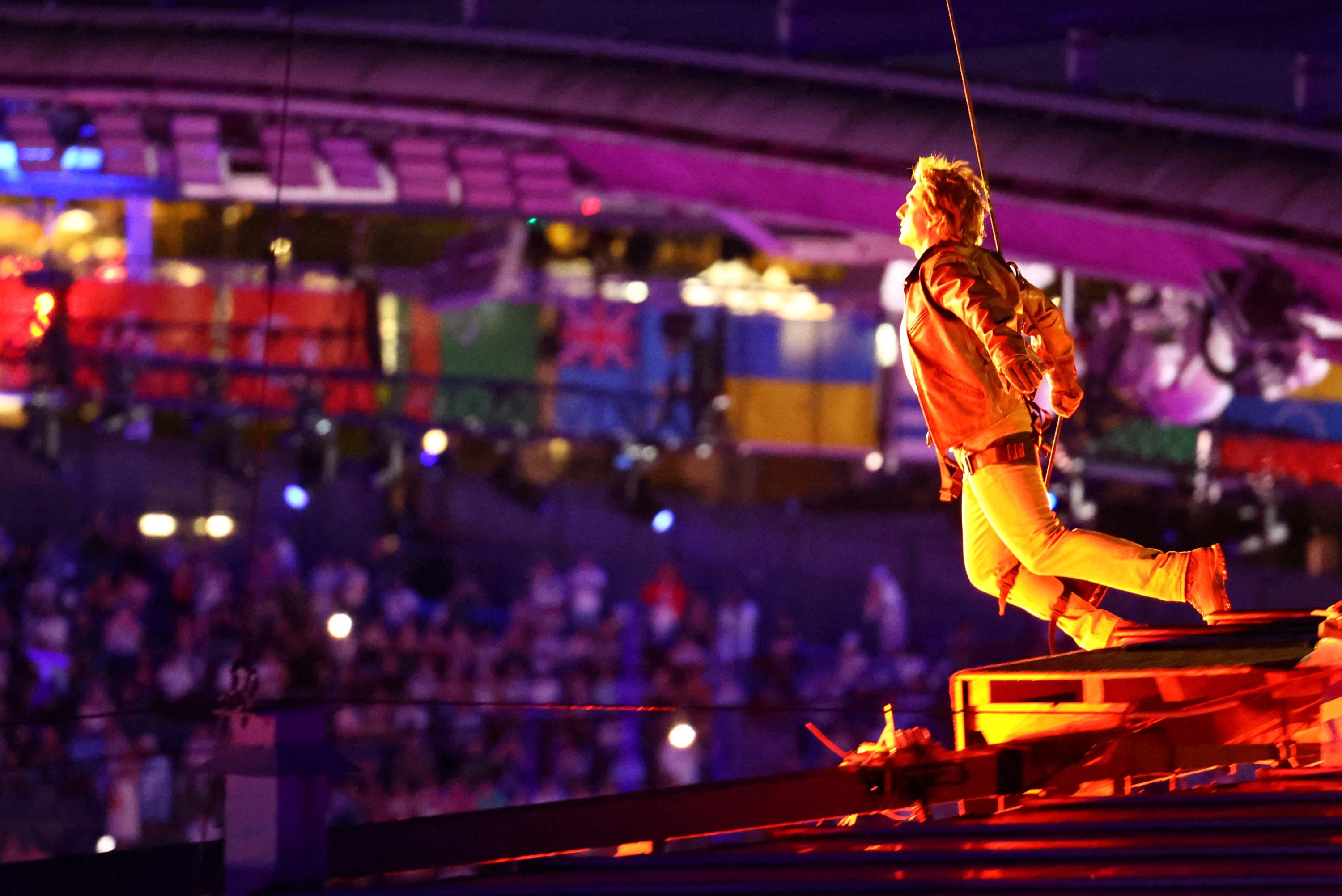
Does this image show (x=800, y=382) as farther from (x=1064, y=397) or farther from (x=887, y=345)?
(x=1064, y=397)

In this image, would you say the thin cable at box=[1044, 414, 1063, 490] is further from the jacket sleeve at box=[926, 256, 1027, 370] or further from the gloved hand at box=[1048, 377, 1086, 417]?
the jacket sleeve at box=[926, 256, 1027, 370]

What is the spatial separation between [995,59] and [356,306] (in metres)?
7.61

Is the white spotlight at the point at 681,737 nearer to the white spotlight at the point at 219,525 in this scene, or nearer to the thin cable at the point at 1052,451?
the thin cable at the point at 1052,451

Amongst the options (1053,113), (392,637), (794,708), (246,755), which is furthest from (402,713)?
(246,755)

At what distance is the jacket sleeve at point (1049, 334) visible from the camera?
14.8ft

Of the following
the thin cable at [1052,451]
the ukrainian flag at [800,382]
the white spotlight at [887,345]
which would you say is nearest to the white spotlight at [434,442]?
the ukrainian flag at [800,382]

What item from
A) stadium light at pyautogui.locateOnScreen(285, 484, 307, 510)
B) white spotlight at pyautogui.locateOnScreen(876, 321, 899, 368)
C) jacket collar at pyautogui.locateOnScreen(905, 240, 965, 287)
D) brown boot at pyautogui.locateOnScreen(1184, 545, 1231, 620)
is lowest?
brown boot at pyautogui.locateOnScreen(1184, 545, 1231, 620)

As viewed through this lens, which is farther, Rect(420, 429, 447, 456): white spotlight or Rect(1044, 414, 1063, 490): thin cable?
Rect(420, 429, 447, 456): white spotlight

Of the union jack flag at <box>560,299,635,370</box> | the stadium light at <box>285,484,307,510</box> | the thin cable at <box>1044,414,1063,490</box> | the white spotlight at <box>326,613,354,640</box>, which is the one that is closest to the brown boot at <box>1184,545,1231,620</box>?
the thin cable at <box>1044,414,1063,490</box>

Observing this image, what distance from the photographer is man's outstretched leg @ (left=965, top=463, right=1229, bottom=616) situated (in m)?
4.38

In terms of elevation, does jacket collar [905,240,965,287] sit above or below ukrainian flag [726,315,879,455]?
below

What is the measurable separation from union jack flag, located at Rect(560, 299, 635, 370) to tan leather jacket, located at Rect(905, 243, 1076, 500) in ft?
41.5

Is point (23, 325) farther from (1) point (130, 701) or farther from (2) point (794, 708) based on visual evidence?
(2) point (794, 708)

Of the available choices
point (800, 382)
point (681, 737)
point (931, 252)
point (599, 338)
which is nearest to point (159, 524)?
point (599, 338)
